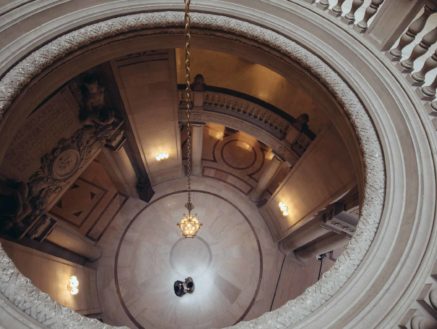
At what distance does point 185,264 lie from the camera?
9.47 m

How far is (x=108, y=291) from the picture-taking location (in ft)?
29.3

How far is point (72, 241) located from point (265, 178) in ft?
18.2

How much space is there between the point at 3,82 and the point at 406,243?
180 inches

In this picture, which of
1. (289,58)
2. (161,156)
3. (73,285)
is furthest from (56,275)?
(289,58)

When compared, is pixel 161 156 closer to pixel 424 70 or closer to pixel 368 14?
pixel 368 14

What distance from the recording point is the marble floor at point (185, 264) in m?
8.91

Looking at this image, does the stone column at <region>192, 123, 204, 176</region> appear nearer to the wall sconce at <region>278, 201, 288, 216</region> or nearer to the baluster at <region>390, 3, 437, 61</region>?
the wall sconce at <region>278, 201, 288, 216</region>

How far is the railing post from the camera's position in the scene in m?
3.60

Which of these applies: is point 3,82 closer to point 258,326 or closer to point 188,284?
point 258,326

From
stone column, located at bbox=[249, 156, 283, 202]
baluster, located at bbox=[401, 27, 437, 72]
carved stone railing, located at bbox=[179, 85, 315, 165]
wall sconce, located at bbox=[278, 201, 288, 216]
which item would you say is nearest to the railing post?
baluster, located at bbox=[401, 27, 437, 72]

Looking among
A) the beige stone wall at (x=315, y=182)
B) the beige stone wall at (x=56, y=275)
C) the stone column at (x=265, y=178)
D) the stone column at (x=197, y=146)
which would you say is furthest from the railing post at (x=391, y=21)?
the beige stone wall at (x=56, y=275)

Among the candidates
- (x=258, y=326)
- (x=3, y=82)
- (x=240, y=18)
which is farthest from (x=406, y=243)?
(x=3, y=82)

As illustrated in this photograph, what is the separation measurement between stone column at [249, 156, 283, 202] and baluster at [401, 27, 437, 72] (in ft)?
15.6

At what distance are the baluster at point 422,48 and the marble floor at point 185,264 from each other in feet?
23.1
